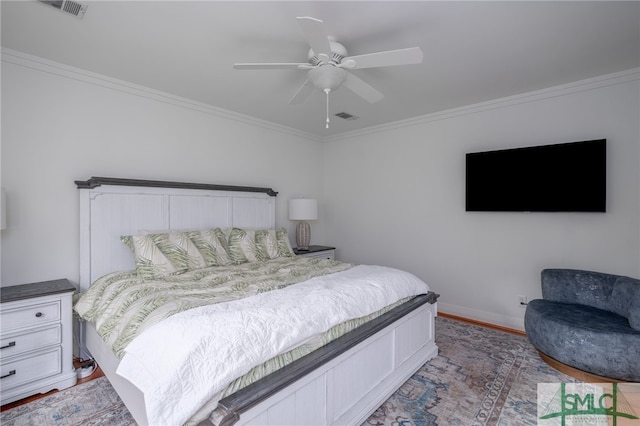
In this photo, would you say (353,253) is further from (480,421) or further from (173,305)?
(173,305)

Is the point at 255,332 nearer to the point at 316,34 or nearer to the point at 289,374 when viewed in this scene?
the point at 289,374

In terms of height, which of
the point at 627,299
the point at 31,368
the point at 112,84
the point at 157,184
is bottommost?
the point at 31,368

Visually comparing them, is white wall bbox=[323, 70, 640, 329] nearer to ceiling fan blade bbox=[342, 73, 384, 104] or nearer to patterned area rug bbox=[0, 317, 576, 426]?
patterned area rug bbox=[0, 317, 576, 426]

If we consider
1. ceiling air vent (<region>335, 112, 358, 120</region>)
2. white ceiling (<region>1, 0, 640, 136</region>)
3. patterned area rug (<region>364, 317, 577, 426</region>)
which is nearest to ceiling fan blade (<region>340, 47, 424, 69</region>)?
white ceiling (<region>1, 0, 640, 136</region>)

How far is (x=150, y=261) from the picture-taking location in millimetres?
2621

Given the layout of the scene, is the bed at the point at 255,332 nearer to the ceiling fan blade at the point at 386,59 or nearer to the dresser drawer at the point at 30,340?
the dresser drawer at the point at 30,340

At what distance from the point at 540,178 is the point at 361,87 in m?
2.28

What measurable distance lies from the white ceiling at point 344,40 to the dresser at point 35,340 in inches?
76.1

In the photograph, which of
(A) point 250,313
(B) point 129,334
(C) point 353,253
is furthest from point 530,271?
(B) point 129,334

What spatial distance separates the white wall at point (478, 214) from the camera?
292cm

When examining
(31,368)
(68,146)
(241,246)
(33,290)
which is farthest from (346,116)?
(31,368)

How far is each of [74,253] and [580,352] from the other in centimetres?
434

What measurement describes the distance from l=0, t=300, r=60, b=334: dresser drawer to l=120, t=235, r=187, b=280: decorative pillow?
2.00 ft

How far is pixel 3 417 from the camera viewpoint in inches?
80.0
